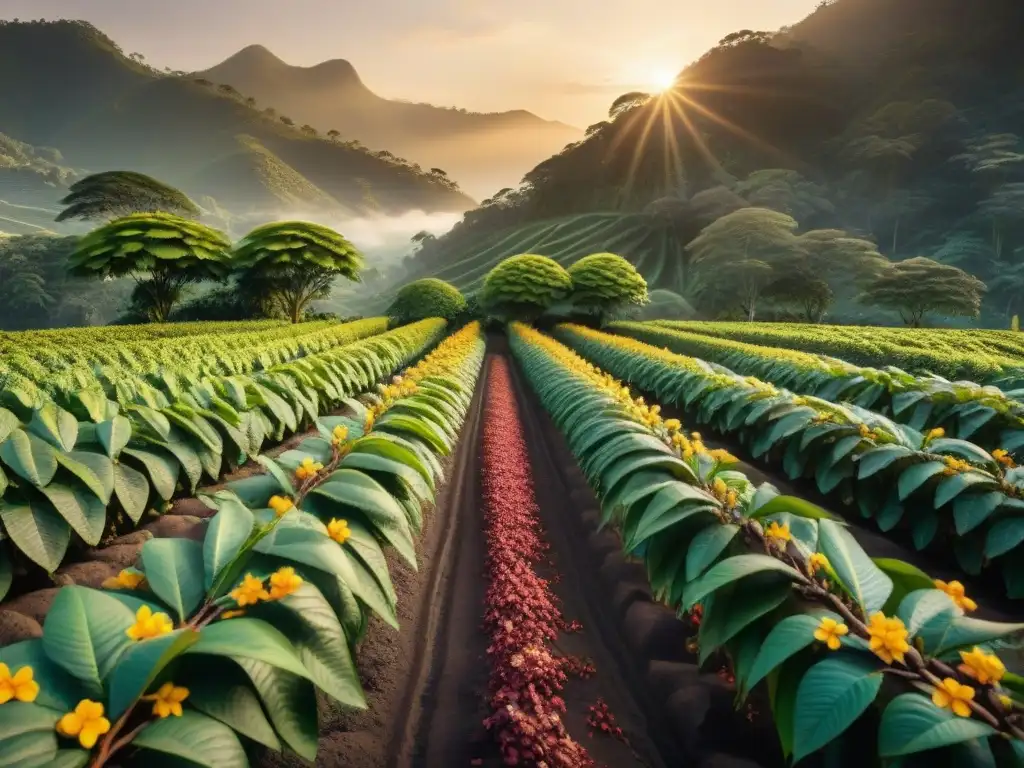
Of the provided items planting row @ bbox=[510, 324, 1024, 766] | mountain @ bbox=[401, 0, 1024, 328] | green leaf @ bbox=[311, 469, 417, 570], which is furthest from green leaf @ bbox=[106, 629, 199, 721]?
mountain @ bbox=[401, 0, 1024, 328]

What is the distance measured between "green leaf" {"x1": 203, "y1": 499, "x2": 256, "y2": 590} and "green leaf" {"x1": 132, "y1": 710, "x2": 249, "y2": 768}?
402mm

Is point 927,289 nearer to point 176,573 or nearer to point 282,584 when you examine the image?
point 282,584

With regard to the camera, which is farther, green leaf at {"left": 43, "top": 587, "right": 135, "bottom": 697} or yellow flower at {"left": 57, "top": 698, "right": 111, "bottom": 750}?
green leaf at {"left": 43, "top": 587, "right": 135, "bottom": 697}

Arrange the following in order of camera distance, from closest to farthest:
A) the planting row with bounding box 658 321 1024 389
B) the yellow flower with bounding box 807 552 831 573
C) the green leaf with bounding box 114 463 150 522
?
the yellow flower with bounding box 807 552 831 573 → the green leaf with bounding box 114 463 150 522 → the planting row with bounding box 658 321 1024 389

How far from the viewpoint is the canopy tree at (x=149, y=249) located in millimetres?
19547

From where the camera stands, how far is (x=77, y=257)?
20.4m

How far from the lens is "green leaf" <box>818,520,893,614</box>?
52.8 inches

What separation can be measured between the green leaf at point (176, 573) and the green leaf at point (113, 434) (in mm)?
1365

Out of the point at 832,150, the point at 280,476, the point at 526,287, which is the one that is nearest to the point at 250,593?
the point at 280,476

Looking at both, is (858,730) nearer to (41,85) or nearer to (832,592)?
(832,592)

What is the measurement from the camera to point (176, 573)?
1284 mm

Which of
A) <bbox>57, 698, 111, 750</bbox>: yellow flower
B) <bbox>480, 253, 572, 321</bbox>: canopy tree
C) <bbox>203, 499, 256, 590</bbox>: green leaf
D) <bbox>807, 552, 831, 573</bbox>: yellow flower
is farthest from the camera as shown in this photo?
<bbox>480, 253, 572, 321</bbox>: canopy tree

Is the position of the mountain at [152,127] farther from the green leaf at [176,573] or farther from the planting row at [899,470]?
the green leaf at [176,573]

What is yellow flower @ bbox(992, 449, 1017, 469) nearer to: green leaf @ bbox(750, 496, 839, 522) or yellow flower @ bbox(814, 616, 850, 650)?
green leaf @ bbox(750, 496, 839, 522)
